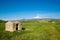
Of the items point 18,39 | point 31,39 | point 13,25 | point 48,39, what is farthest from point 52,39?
point 13,25

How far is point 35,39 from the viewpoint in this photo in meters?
18.1

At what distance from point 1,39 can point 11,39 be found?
1555 mm

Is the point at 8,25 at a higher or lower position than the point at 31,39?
higher

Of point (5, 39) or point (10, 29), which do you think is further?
point (10, 29)

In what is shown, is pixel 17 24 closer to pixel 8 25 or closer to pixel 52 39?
pixel 8 25

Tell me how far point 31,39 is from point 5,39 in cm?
400

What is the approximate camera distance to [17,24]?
106 ft

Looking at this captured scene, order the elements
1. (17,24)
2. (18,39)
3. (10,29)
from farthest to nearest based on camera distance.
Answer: (17,24) → (10,29) → (18,39)

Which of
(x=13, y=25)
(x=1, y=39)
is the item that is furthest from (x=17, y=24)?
(x=1, y=39)

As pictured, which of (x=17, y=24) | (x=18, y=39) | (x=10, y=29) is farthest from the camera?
(x=17, y=24)

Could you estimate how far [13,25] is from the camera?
1187 inches

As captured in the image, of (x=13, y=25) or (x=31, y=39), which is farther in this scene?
(x=13, y=25)

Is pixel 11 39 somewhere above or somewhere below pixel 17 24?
below

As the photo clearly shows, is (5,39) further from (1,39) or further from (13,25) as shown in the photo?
(13,25)
